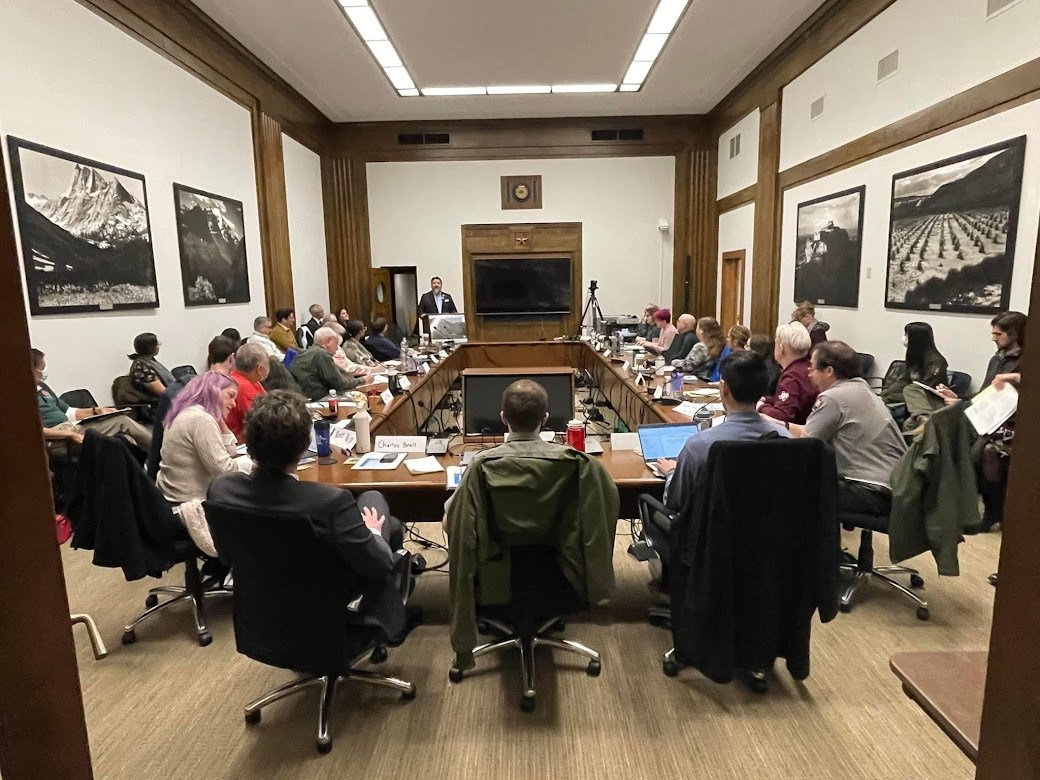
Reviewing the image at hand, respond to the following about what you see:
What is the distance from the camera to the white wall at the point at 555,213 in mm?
10836

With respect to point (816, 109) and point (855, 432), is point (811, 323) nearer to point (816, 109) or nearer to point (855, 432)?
point (816, 109)

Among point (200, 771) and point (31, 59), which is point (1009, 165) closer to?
point (200, 771)

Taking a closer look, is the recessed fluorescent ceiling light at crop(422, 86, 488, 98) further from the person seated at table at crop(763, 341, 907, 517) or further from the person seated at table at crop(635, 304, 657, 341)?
the person seated at table at crop(763, 341, 907, 517)

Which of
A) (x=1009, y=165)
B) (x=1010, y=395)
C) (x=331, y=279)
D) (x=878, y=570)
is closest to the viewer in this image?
(x=1010, y=395)

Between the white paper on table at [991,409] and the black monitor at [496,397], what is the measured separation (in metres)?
1.83

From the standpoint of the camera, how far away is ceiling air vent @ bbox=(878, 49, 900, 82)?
528 centimetres

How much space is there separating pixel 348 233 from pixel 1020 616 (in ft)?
36.5

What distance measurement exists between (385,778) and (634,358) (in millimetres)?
5124

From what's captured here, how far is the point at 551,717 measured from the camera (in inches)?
90.4

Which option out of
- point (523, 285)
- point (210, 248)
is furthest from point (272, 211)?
point (523, 285)

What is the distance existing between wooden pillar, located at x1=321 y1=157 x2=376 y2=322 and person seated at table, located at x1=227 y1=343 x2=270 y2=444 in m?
7.61

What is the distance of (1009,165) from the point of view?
407 centimetres

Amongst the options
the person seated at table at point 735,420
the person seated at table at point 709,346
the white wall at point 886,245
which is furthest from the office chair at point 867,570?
→ the person seated at table at point 709,346

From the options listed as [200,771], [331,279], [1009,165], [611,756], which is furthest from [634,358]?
[331,279]
